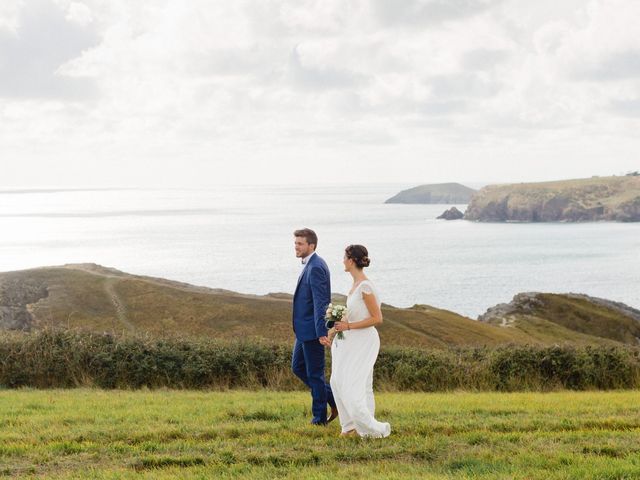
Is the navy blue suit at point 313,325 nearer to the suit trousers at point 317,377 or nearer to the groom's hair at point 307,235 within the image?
the suit trousers at point 317,377

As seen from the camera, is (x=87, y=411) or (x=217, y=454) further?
(x=87, y=411)

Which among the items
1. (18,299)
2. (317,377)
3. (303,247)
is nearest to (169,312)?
(18,299)

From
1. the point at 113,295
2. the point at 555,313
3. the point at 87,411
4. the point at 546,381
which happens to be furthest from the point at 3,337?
the point at 555,313

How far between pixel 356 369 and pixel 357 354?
0.21m

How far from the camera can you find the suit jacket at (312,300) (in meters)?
10.1

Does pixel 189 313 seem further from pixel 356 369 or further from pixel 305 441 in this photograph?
pixel 305 441

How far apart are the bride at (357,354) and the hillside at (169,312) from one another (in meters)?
42.4

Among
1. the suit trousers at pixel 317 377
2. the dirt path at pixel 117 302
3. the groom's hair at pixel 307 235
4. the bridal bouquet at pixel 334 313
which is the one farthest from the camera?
the dirt path at pixel 117 302

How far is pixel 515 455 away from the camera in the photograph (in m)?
8.54

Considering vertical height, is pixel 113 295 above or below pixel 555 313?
above

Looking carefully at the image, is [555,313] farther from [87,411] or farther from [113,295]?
[87,411]

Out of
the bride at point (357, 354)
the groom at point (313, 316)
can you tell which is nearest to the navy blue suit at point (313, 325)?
the groom at point (313, 316)

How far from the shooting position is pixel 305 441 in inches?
376

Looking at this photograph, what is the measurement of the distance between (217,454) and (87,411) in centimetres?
416
